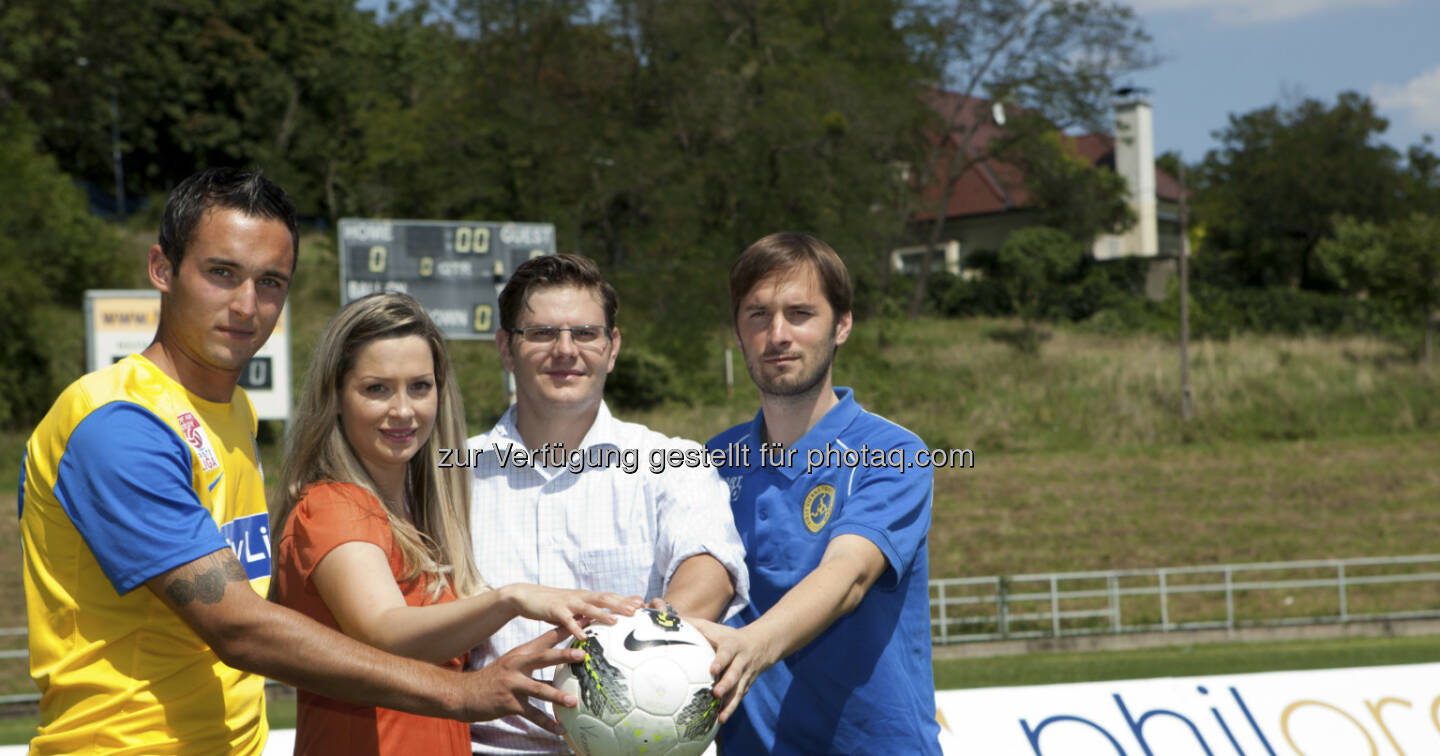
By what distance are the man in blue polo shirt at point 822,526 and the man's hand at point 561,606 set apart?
0.89 m

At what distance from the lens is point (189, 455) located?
2768 mm

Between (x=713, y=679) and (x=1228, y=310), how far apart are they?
145 ft

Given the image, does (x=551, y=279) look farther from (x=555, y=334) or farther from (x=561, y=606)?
(x=561, y=606)

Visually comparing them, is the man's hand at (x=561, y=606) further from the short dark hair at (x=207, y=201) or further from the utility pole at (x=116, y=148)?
the utility pole at (x=116, y=148)

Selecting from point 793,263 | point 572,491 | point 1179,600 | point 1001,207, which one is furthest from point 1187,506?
point 1001,207

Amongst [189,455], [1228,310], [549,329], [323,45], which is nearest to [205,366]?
[189,455]

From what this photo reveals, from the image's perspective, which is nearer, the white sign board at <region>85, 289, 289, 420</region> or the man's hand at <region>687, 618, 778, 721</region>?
the man's hand at <region>687, 618, 778, 721</region>

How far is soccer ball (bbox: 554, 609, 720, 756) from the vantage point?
2.80 meters

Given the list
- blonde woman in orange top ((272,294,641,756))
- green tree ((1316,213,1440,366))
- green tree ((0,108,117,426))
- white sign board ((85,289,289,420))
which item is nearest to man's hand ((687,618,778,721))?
blonde woman in orange top ((272,294,641,756))

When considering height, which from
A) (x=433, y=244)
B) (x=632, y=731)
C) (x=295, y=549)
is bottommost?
(x=632, y=731)

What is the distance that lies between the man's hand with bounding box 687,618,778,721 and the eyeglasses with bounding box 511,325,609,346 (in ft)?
3.25

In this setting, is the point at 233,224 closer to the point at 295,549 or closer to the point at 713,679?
the point at 295,549

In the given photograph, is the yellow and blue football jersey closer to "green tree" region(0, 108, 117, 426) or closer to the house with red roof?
"green tree" region(0, 108, 117, 426)

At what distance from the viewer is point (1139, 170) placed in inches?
2180
